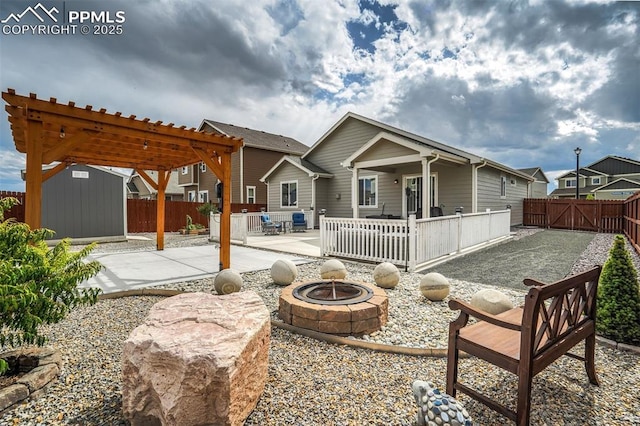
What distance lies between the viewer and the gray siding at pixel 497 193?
1211cm

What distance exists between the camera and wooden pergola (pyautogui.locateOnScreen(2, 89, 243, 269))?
4117mm

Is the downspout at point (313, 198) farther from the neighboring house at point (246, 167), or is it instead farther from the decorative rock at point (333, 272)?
the decorative rock at point (333, 272)

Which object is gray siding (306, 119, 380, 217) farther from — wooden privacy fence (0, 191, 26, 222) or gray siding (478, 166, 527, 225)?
wooden privacy fence (0, 191, 26, 222)

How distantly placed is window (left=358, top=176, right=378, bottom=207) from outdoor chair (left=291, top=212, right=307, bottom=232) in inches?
114

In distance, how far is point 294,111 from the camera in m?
14.4

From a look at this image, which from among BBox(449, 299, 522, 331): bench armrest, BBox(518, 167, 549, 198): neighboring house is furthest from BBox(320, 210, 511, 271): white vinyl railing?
BBox(518, 167, 549, 198): neighboring house

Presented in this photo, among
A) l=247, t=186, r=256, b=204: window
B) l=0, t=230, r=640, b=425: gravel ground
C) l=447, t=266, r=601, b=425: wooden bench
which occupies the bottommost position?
l=0, t=230, r=640, b=425: gravel ground

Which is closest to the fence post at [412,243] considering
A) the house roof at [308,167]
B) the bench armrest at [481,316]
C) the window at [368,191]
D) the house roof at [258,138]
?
the bench armrest at [481,316]

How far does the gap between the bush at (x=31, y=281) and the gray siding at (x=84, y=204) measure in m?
10.8

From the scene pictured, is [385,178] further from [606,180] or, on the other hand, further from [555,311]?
[606,180]

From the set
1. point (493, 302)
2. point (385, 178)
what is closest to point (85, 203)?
point (385, 178)

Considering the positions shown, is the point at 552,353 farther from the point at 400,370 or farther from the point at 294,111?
the point at 294,111

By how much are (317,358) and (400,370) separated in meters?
0.71

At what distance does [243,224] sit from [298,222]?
176 inches
